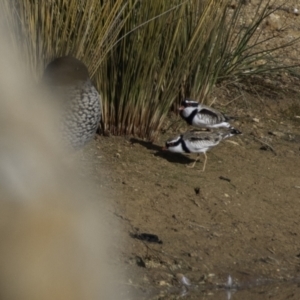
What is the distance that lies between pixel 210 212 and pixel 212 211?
1.2 inches

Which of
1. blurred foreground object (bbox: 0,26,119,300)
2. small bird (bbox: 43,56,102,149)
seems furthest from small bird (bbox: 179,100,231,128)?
blurred foreground object (bbox: 0,26,119,300)

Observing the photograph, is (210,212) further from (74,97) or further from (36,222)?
(36,222)

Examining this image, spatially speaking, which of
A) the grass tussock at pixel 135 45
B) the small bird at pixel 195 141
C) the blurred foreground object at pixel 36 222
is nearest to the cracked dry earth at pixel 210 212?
the small bird at pixel 195 141

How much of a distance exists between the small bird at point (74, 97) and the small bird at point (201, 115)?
1470 mm

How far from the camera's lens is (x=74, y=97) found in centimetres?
971

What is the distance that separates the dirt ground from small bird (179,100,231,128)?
233 millimetres

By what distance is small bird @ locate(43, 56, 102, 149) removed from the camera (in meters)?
9.55

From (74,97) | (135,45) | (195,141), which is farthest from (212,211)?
(135,45)

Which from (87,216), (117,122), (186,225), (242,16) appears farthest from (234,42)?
(87,216)

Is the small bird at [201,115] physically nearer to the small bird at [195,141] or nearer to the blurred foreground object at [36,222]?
the small bird at [195,141]

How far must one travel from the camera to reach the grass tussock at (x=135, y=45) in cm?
968

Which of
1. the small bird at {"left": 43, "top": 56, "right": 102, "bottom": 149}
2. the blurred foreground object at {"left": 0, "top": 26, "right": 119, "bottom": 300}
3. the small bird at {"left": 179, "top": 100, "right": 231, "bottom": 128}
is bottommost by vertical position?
the small bird at {"left": 179, "top": 100, "right": 231, "bottom": 128}

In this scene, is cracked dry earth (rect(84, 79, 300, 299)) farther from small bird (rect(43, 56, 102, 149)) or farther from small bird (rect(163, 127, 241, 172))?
small bird (rect(43, 56, 102, 149))

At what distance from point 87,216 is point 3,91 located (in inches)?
30.9
